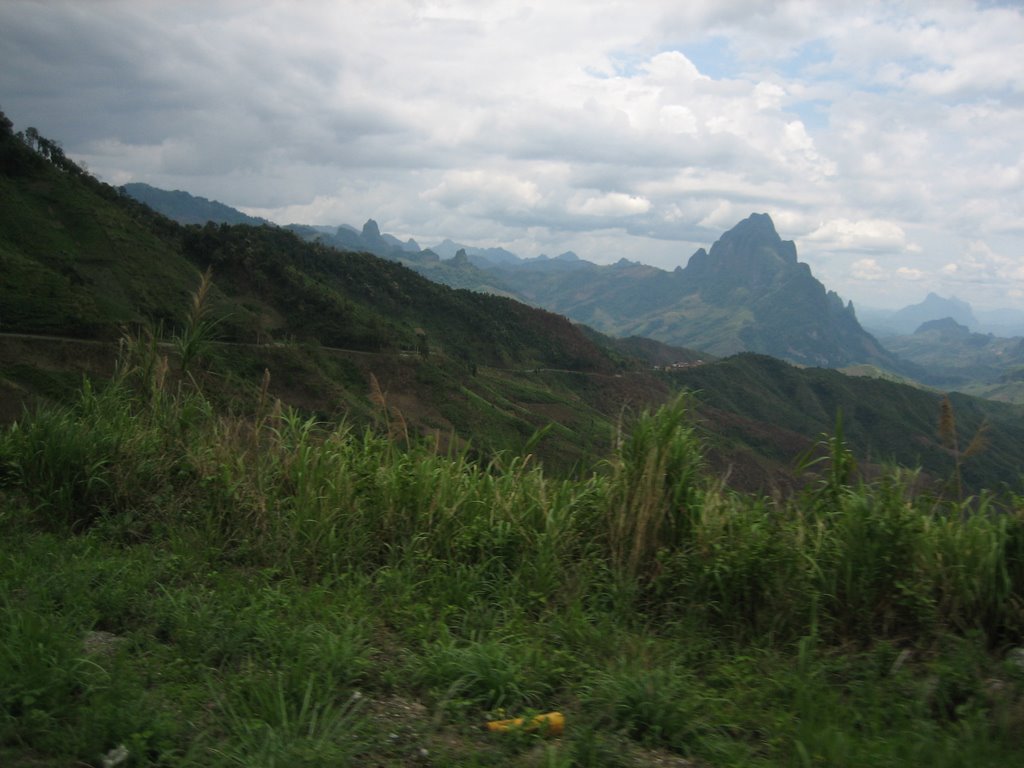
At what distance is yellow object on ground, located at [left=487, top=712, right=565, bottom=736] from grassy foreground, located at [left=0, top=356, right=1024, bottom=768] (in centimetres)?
4

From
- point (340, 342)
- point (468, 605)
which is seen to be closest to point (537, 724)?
point (468, 605)

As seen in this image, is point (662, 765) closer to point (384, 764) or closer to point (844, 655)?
point (384, 764)

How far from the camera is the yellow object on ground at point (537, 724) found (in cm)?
243

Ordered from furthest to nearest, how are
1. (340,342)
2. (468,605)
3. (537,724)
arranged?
(340,342), (468,605), (537,724)

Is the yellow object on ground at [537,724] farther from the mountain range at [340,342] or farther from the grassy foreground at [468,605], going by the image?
the mountain range at [340,342]

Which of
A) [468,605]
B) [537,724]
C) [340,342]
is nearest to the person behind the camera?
[537,724]

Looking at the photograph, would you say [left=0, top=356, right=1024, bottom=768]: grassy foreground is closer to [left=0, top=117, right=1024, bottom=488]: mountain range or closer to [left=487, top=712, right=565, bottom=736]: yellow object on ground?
[left=487, top=712, right=565, bottom=736]: yellow object on ground

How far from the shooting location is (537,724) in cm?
Answer: 245

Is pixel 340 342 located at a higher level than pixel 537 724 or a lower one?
higher

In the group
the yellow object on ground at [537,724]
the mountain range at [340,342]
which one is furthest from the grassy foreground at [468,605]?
the mountain range at [340,342]

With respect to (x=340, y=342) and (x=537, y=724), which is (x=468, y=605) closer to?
(x=537, y=724)

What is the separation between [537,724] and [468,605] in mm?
990

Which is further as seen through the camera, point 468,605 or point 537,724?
point 468,605

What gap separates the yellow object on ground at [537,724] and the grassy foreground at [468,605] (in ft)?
0.13
